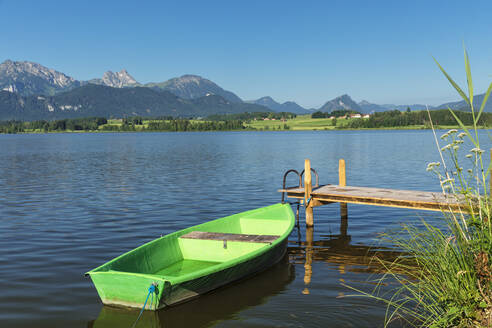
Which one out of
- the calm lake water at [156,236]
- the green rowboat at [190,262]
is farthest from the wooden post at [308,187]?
the green rowboat at [190,262]

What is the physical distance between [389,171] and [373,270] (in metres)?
28.5

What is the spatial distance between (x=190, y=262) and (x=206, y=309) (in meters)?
2.52

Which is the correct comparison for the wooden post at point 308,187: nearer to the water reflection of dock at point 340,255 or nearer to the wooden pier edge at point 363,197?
the wooden pier edge at point 363,197

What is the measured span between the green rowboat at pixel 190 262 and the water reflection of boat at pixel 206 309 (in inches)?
10.7

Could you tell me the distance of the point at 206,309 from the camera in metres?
9.59

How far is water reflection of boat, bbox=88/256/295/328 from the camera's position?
29.4 ft

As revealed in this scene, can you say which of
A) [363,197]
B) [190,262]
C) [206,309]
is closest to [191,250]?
[190,262]

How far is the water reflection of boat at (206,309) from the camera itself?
29.4 ft

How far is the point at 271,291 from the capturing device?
10.9m

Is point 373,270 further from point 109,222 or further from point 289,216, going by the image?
point 109,222

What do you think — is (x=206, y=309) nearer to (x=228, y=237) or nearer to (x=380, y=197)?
(x=228, y=237)

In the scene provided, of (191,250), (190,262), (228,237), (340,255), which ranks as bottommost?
(340,255)

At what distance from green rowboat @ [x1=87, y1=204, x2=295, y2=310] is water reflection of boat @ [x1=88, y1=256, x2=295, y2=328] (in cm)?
27

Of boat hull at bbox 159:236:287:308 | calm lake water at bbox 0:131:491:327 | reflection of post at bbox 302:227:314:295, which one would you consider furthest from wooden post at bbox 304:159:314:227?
boat hull at bbox 159:236:287:308
